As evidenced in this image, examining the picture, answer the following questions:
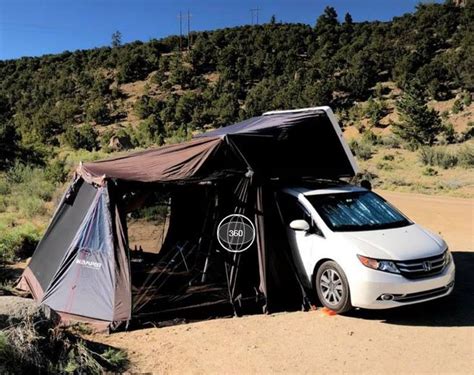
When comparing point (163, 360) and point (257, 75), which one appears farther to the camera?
point (257, 75)

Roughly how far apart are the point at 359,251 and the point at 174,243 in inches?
110

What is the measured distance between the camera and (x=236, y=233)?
748cm

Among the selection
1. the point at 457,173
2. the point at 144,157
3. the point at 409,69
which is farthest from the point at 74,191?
the point at 409,69

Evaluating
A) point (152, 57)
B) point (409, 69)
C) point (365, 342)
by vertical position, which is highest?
point (152, 57)

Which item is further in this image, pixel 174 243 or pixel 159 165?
pixel 174 243

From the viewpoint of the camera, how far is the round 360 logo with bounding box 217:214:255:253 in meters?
7.48

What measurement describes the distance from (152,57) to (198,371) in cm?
7096

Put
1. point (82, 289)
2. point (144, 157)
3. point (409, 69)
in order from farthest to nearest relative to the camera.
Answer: point (409, 69) → point (144, 157) → point (82, 289)

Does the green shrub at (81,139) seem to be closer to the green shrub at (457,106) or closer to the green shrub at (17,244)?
the green shrub at (457,106)

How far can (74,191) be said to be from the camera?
26.8 ft

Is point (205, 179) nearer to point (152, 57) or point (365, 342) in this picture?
point (365, 342)

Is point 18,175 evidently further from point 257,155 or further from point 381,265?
point 381,265

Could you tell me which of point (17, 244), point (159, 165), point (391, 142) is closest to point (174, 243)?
point (159, 165)

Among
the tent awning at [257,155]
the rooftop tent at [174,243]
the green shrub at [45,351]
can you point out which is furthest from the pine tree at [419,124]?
the green shrub at [45,351]
